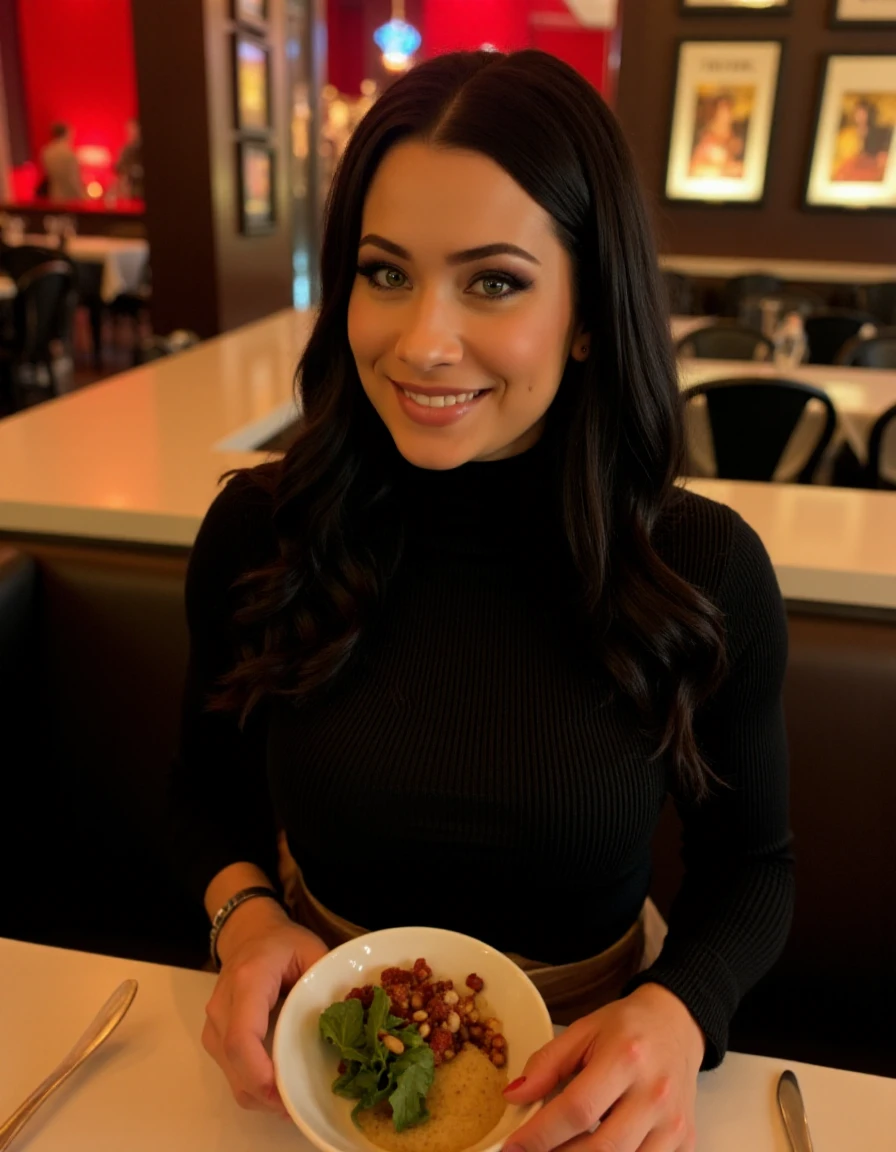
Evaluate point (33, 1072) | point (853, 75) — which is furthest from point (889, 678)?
point (853, 75)

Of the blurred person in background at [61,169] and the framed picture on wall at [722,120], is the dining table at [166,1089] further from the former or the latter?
the blurred person in background at [61,169]

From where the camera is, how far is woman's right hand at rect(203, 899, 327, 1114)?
0.65m

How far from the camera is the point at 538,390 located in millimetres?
829

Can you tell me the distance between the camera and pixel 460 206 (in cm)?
77

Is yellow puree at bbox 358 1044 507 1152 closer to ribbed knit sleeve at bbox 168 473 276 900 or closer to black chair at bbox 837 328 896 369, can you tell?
ribbed knit sleeve at bbox 168 473 276 900

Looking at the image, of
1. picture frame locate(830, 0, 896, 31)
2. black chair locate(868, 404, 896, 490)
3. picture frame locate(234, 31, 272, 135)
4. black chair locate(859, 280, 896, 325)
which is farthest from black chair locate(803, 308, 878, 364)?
picture frame locate(234, 31, 272, 135)

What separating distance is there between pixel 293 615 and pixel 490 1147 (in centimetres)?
53

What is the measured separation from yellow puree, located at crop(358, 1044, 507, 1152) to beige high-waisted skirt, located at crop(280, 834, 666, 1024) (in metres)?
0.24

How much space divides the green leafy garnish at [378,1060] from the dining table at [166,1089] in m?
0.08

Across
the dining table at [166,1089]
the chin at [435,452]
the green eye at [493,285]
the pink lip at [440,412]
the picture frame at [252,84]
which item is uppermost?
the picture frame at [252,84]

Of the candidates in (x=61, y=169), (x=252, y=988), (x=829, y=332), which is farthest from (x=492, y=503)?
(x=61, y=169)

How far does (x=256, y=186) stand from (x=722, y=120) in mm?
2755

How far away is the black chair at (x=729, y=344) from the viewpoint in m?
3.35

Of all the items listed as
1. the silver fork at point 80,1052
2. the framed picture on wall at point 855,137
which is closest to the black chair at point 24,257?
the framed picture on wall at point 855,137
